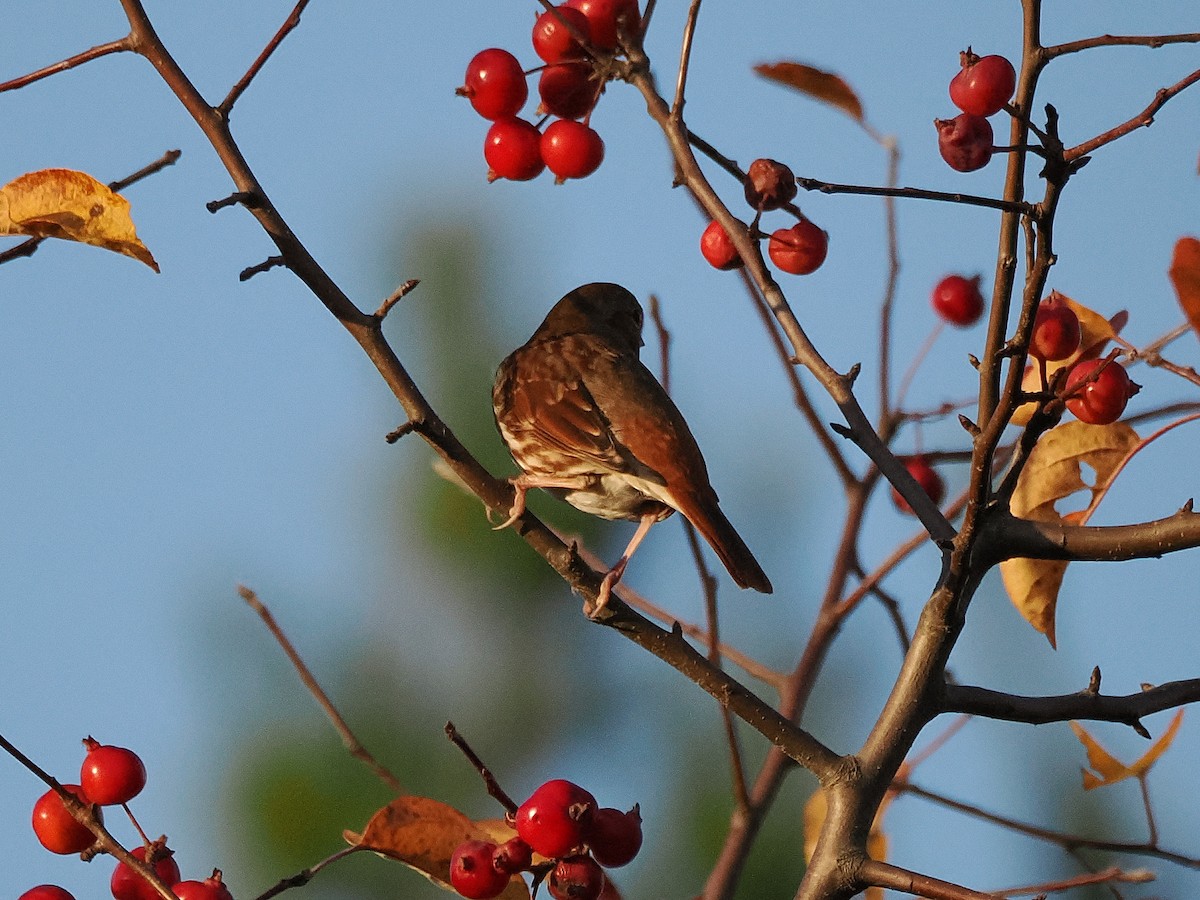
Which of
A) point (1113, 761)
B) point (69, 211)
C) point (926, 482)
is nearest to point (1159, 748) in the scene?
point (1113, 761)

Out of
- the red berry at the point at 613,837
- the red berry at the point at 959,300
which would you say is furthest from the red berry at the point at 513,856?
the red berry at the point at 959,300

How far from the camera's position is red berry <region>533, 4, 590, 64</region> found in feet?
8.78

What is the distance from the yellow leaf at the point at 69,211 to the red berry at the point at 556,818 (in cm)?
102

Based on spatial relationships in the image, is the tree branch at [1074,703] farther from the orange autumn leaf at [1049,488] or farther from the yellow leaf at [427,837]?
the yellow leaf at [427,837]

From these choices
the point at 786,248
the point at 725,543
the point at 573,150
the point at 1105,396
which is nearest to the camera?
the point at 1105,396

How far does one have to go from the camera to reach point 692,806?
313 inches

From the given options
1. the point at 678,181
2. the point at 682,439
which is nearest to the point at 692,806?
the point at 682,439

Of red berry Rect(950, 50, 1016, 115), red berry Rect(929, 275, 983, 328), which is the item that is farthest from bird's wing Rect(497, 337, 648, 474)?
red berry Rect(950, 50, 1016, 115)

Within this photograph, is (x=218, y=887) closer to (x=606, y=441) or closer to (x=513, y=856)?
(x=513, y=856)

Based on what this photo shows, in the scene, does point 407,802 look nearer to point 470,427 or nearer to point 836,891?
point 836,891

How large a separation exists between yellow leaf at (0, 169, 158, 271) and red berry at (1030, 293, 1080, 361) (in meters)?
1.49

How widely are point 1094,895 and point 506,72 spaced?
5.88 meters

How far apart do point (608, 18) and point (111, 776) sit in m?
1.57

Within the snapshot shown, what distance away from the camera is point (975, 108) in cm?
→ 229
